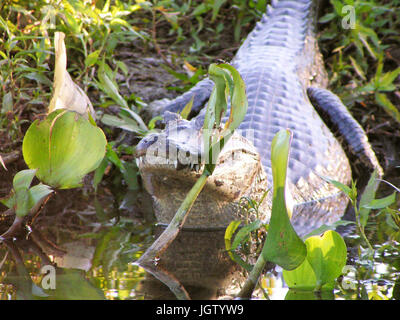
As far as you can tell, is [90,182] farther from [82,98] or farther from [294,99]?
[294,99]

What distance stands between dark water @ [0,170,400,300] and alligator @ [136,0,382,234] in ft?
0.79

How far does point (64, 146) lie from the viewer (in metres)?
2.21

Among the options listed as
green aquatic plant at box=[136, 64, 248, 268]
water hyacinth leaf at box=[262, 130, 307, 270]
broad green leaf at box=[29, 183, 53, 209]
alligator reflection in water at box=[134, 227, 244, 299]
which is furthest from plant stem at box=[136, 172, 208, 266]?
broad green leaf at box=[29, 183, 53, 209]

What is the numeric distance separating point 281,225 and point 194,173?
74 centimetres

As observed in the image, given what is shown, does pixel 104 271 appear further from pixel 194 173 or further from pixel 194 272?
pixel 194 173

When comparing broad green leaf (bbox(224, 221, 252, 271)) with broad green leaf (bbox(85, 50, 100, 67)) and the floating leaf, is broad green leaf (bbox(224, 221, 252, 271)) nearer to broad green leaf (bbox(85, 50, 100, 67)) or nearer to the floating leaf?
the floating leaf

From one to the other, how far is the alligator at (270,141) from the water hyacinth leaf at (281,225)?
0.62 ft

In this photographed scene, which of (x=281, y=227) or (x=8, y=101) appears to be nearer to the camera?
(x=281, y=227)

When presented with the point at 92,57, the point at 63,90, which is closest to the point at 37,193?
the point at 63,90

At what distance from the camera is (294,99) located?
154 inches

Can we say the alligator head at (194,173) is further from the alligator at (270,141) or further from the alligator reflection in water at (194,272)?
the alligator reflection in water at (194,272)

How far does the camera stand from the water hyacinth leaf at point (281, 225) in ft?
5.26

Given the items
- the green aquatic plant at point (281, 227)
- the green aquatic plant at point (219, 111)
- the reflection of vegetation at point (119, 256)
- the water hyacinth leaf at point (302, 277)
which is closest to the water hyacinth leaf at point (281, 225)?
the green aquatic plant at point (281, 227)

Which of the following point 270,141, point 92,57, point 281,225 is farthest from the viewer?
point 270,141
